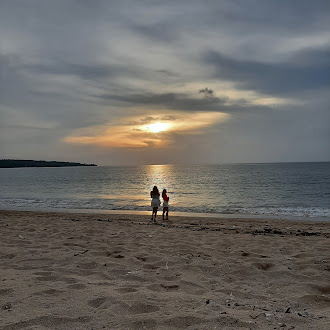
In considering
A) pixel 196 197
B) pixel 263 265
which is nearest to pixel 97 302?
pixel 263 265

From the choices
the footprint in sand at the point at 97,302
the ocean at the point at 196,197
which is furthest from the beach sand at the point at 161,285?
the ocean at the point at 196,197

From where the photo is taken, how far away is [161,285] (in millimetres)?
4723

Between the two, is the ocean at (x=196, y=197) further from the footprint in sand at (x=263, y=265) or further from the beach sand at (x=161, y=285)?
the footprint in sand at (x=263, y=265)

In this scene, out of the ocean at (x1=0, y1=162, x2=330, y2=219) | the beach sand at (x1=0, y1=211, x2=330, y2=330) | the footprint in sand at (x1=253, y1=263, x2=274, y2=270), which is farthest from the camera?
the ocean at (x1=0, y1=162, x2=330, y2=219)

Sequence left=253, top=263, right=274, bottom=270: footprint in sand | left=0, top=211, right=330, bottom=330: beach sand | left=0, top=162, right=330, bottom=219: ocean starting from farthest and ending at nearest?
left=0, top=162, right=330, bottom=219: ocean
left=253, top=263, right=274, bottom=270: footprint in sand
left=0, top=211, right=330, bottom=330: beach sand

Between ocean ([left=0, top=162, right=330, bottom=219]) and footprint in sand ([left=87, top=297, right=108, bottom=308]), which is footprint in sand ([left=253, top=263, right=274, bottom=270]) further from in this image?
ocean ([left=0, top=162, right=330, bottom=219])

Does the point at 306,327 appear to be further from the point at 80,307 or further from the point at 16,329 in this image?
the point at 16,329

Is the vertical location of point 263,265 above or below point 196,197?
above

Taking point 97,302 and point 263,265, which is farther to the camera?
point 263,265

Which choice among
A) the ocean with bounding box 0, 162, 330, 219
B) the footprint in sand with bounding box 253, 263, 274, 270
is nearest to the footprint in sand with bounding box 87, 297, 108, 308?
the footprint in sand with bounding box 253, 263, 274, 270

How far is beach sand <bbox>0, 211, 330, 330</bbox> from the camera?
3400mm

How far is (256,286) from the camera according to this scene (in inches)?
190

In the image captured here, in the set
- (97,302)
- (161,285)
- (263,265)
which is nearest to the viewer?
(97,302)

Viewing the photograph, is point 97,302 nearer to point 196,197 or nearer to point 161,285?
point 161,285
